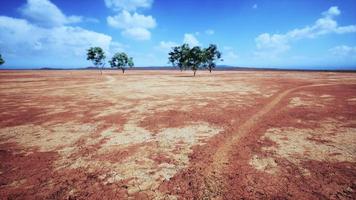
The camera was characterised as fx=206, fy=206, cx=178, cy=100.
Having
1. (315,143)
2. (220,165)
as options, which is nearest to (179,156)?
(220,165)

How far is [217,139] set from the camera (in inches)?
348

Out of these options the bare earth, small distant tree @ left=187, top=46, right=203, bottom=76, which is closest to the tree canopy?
small distant tree @ left=187, top=46, right=203, bottom=76

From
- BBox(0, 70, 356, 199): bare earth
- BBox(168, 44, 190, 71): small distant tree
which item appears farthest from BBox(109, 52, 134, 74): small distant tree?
BBox(0, 70, 356, 199): bare earth

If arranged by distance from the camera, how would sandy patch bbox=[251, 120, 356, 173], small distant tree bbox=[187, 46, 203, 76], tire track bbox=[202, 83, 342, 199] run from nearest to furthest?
1. tire track bbox=[202, 83, 342, 199]
2. sandy patch bbox=[251, 120, 356, 173]
3. small distant tree bbox=[187, 46, 203, 76]

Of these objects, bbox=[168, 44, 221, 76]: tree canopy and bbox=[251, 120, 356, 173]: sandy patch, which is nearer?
bbox=[251, 120, 356, 173]: sandy patch

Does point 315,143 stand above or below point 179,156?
above

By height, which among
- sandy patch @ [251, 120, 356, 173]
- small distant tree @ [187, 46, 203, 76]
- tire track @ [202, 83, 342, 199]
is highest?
small distant tree @ [187, 46, 203, 76]

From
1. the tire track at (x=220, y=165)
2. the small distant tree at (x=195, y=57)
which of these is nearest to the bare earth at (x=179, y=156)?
the tire track at (x=220, y=165)

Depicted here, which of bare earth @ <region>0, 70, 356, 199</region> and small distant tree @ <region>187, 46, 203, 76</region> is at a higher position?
small distant tree @ <region>187, 46, 203, 76</region>

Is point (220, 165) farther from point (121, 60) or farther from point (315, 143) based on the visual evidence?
point (121, 60)

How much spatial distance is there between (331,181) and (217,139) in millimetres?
4100

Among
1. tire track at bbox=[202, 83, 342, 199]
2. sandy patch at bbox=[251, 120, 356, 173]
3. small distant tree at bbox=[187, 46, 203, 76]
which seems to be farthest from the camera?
small distant tree at bbox=[187, 46, 203, 76]

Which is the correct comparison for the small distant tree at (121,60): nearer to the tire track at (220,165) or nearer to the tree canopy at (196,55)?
the tree canopy at (196,55)

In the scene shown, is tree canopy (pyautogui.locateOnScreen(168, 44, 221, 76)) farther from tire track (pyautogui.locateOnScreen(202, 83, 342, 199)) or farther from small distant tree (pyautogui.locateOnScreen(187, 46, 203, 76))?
tire track (pyautogui.locateOnScreen(202, 83, 342, 199))
